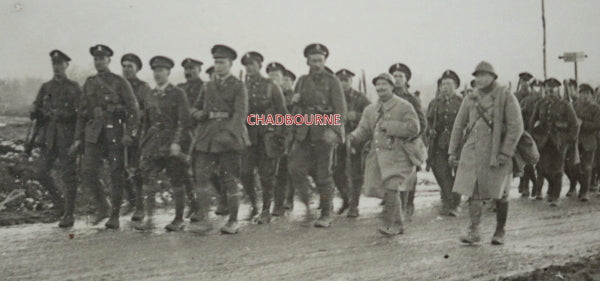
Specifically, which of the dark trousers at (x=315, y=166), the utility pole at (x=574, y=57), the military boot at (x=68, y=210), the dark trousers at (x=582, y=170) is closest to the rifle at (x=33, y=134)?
the military boot at (x=68, y=210)

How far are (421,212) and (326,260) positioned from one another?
12.3 ft

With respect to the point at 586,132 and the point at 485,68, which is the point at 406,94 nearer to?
the point at 485,68

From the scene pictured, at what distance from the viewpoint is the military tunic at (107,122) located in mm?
7641

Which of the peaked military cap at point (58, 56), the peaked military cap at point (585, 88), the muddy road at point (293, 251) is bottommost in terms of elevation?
the muddy road at point (293, 251)

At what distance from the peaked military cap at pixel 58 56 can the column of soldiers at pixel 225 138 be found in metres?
0.01

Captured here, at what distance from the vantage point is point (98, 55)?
7.78 metres

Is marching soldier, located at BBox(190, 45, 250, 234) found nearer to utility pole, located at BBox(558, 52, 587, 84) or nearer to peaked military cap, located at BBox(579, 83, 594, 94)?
utility pole, located at BBox(558, 52, 587, 84)

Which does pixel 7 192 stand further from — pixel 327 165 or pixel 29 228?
pixel 327 165

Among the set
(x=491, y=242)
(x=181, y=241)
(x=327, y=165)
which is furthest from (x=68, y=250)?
(x=491, y=242)

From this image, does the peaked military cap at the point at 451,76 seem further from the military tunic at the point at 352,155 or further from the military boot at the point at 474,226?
the military boot at the point at 474,226

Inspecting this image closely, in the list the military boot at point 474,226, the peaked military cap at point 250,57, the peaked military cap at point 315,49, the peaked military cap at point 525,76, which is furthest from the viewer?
the peaked military cap at point 525,76

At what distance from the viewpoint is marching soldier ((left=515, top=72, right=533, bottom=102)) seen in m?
11.5

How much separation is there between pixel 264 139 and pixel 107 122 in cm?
212

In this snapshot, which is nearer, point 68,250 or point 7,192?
point 68,250
